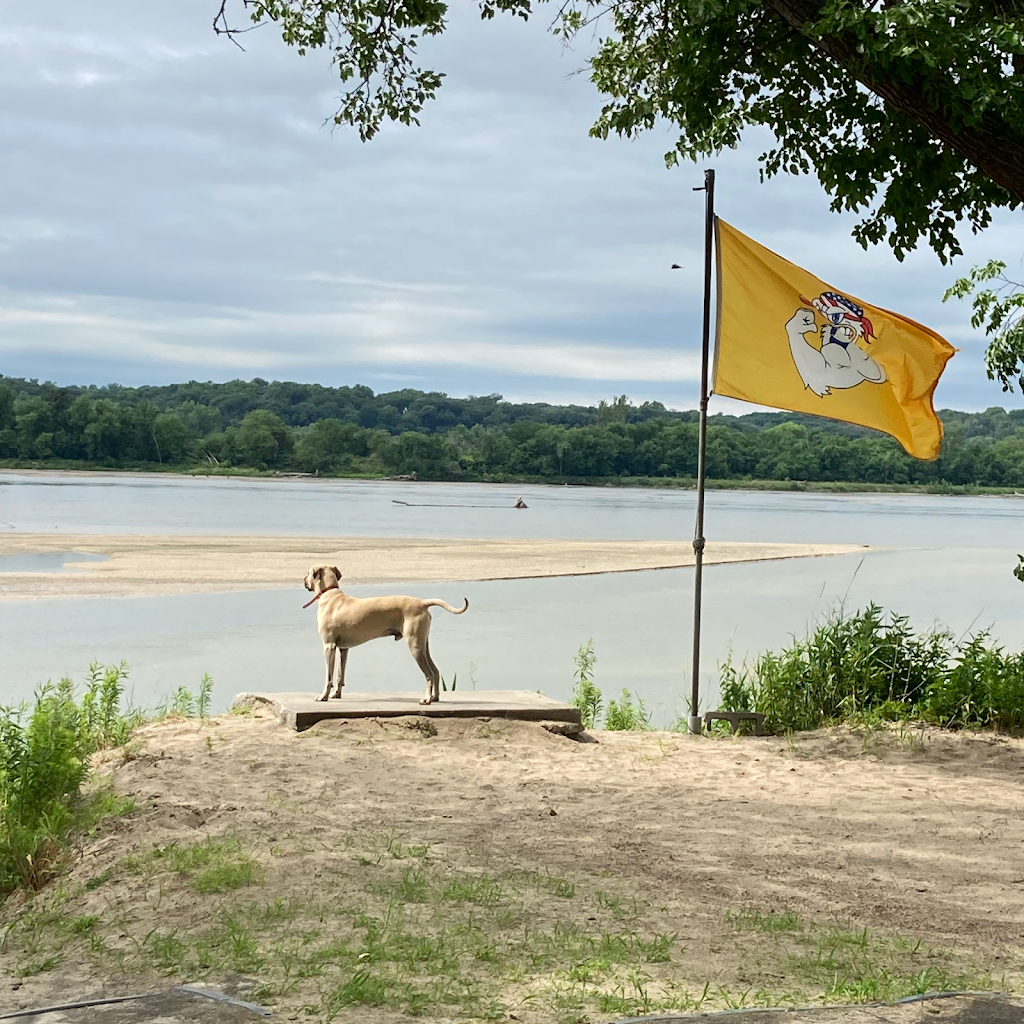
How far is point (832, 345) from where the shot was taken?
1019cm

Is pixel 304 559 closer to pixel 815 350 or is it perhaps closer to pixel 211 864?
pixel 815 350

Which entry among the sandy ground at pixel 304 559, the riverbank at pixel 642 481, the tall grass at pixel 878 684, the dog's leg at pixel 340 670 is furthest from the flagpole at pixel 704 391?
the riverbank at pixel 642 481

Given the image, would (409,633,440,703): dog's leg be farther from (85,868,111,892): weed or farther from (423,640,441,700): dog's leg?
(85,868,111,892): weed

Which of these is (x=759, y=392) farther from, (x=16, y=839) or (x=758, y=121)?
(x=16, y=839)

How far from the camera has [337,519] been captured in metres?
48.5

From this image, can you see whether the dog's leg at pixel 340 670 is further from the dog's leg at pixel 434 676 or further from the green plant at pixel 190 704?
the green plant at pixel 190 704

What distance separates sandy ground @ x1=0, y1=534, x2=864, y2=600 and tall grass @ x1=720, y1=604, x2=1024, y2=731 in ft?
44.6

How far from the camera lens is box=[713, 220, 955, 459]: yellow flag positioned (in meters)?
10.0

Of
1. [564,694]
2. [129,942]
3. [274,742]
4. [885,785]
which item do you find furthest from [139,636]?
[129,942]

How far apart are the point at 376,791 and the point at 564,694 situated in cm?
598

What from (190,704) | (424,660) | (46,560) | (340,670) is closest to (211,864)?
(424,660)

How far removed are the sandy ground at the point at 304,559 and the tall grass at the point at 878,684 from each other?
13601mm

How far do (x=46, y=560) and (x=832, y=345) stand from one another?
21.0 m

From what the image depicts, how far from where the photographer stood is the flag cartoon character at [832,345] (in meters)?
10.1
